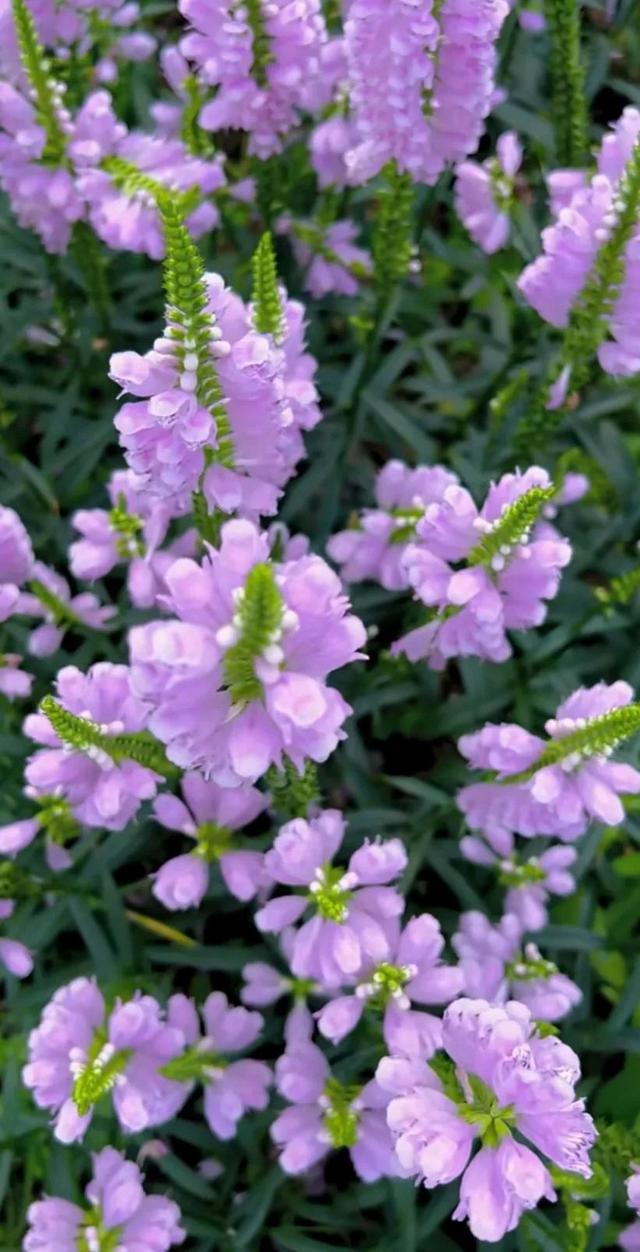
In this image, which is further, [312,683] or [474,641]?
[474,641]

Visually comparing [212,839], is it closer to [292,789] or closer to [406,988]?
[292,789]

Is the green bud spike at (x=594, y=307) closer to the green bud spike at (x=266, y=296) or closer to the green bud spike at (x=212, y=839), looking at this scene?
the green bud spike at (x=266, y=296)

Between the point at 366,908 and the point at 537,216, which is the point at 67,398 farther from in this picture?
the point at 366,908

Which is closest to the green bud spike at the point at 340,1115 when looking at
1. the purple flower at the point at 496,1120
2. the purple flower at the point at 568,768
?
the purple flower at the point at 496,1120

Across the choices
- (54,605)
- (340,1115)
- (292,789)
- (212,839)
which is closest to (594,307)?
(292,789)

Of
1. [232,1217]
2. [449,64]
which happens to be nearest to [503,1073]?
[232,1217]

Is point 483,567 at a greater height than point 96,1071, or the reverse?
point 483,567
